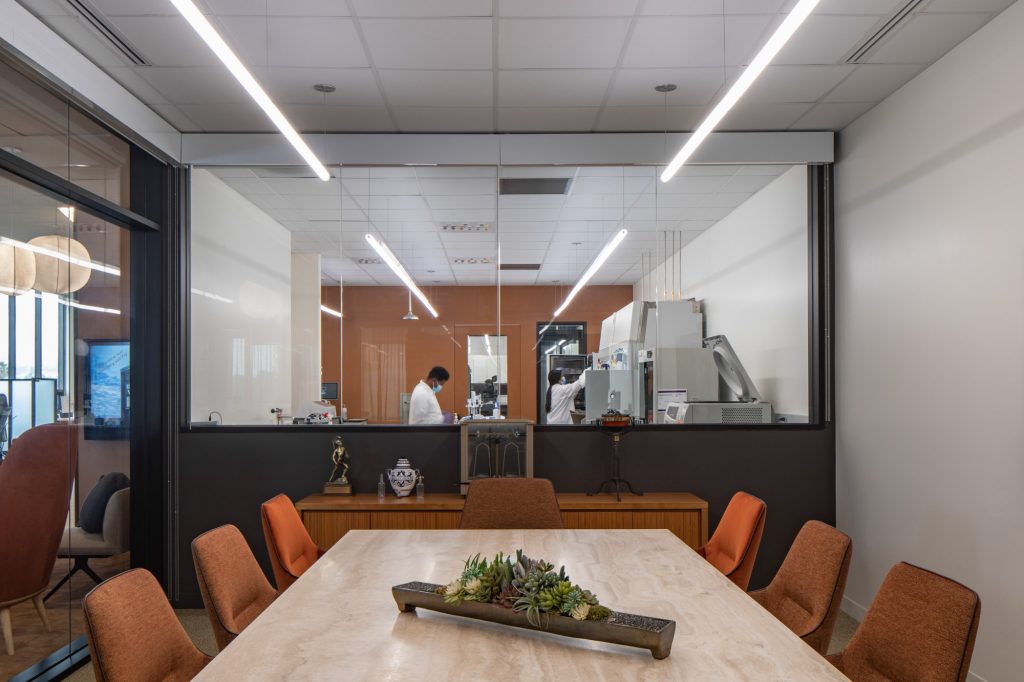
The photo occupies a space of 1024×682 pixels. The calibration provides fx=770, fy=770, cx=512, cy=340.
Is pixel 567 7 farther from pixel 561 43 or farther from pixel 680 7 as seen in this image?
pixel 680 7

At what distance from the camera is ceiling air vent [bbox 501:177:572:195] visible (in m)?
5.23

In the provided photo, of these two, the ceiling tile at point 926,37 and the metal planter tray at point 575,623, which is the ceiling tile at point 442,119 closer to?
the ceiling tile at point 926,37

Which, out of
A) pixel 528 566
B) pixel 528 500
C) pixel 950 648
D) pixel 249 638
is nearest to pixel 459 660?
pixel 528 566

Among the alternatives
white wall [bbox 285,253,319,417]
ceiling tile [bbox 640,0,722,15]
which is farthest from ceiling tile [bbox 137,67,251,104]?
ceiling tile [bbox 640,0,722,15]

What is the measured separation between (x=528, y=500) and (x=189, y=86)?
9.64 feet

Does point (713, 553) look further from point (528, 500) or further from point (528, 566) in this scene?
point (528, 566)

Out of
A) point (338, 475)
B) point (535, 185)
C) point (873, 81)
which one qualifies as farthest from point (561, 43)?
point (338, 475)

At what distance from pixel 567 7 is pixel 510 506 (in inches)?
93.2

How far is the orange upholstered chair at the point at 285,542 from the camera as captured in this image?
3.26 meters

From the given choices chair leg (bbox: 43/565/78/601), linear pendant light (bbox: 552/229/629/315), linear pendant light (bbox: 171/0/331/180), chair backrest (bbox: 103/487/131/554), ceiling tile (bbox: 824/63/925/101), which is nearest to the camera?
linear pendant light (bbox: 171/0/331/180)

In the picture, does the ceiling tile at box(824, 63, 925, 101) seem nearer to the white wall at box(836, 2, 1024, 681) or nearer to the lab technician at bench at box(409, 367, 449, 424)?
the white wall at box(836, 2, 1024, 681)

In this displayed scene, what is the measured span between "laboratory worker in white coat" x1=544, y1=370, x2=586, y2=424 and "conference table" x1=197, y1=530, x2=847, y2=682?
2.36 metres

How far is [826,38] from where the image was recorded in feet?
12.2

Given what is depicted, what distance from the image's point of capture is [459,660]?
6.16 ft
